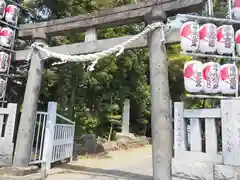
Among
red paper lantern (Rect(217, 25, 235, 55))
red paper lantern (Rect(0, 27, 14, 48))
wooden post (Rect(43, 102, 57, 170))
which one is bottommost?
wooden post (Rect(43, 102, 57, 170))

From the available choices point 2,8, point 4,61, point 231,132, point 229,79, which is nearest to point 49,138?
point 4,61

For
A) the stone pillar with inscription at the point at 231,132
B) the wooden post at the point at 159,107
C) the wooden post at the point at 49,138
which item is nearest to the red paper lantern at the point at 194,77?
the wooden post at the point at 159,107

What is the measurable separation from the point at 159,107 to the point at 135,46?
54.2 inches

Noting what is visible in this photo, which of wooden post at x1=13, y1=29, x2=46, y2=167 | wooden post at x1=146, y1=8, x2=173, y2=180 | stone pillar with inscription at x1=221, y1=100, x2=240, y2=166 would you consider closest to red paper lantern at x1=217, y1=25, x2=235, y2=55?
wooden post at x1=146, y1=8, x2=173, y2=180

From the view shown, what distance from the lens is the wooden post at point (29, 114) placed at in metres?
4.86

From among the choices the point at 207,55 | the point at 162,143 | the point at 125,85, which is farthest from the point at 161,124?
the point at 125,85

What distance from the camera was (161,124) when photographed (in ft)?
12.5

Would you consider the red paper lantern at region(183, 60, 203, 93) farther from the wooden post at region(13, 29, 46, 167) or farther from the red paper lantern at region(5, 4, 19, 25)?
the red paper lantern at region(5, 4, 19, 25)

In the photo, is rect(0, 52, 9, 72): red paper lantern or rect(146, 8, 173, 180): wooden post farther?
rect(0, 52, 9, 72): red paper lantern

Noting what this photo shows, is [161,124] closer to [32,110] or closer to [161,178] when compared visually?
[161,178]

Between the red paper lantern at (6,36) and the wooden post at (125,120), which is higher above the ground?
the red paper lantern at (6,36)

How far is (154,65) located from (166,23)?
893mm

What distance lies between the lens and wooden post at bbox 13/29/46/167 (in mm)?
4855

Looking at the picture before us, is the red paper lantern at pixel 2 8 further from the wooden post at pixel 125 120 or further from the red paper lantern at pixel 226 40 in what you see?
the wooden post at pixel 125 120
